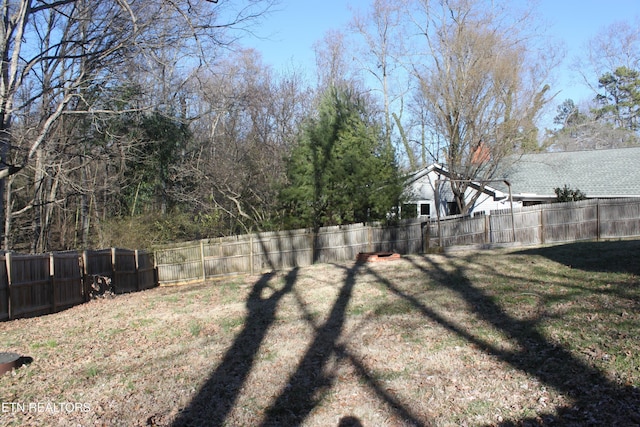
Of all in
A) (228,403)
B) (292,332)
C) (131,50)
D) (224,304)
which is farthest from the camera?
(131,50)

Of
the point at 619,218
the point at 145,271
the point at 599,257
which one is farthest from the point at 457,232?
the point at 145,271

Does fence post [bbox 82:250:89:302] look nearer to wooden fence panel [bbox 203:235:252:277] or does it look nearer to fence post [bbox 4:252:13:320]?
fence post [bbox 4:252:13:320]

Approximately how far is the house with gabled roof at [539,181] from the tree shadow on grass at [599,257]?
9.18 m

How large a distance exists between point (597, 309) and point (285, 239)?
13717 mm

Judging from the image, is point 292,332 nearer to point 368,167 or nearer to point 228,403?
point 228,403

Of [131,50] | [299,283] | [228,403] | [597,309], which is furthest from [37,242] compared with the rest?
[597,309]

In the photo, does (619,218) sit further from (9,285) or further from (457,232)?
(9,285)

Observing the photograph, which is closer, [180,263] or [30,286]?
[30,286]

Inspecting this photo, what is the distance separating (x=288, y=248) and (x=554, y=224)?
993 cm

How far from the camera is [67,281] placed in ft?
42.9

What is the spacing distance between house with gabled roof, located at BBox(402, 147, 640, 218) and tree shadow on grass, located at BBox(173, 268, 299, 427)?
13.7 meters

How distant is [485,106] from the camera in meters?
23.5

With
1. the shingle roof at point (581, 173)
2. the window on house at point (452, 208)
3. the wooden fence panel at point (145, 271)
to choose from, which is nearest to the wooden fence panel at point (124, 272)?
the wooden fence panel at point (145, 271)

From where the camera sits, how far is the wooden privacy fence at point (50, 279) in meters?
11.1
